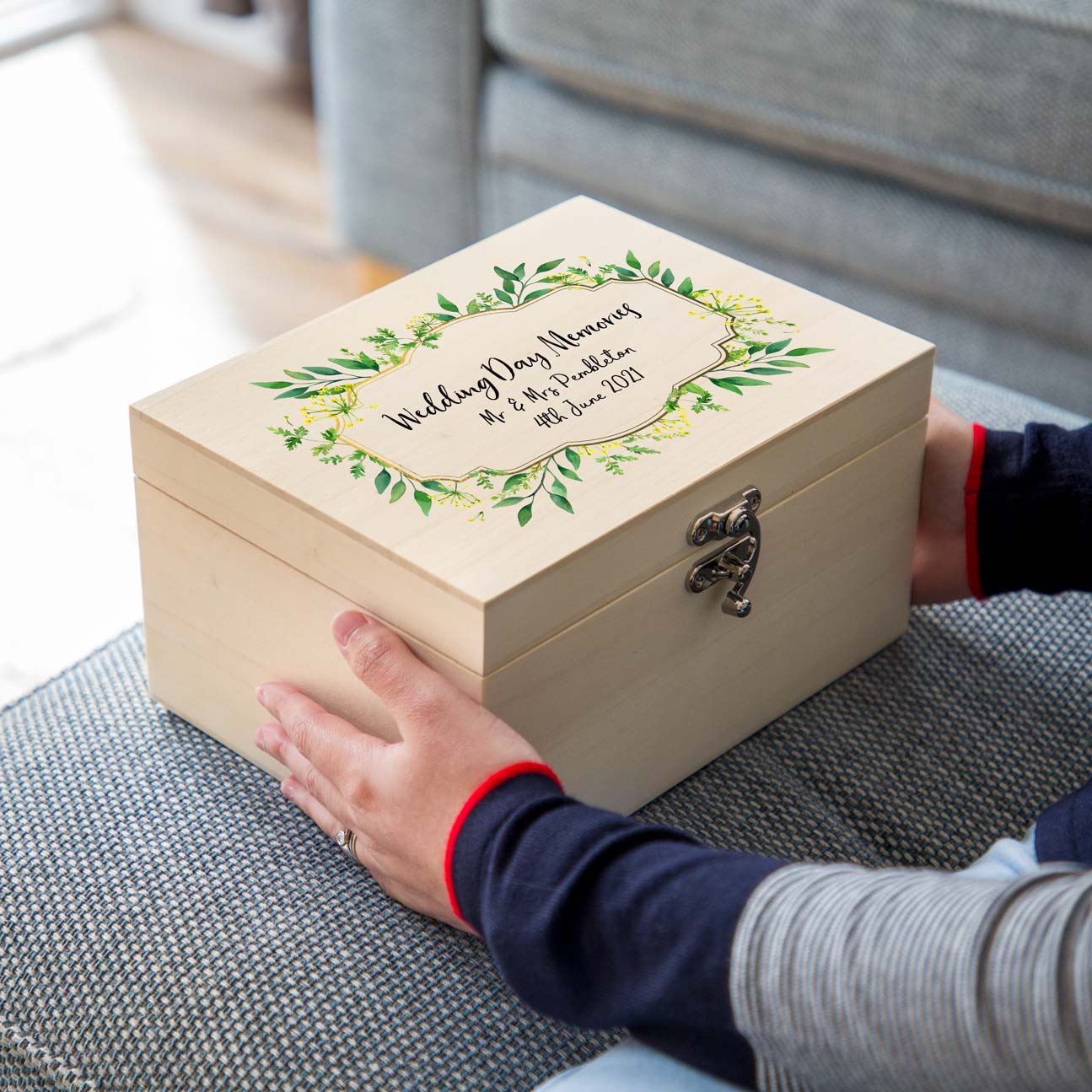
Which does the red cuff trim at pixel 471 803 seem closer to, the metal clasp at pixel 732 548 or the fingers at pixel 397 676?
the fingers at pixel 397 676

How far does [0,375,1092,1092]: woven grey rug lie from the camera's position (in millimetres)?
641

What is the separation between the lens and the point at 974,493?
853 mm

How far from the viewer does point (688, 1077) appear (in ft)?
1.93

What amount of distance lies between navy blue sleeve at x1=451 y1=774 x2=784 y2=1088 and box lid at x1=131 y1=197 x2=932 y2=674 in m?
0.08

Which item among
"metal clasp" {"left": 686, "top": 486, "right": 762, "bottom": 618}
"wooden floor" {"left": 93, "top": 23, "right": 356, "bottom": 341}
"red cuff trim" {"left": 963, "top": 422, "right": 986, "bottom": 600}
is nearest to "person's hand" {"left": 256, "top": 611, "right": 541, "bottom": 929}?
"metal clasp" {"left": 686, "top": 486, "right": 762, "bottom": 618}

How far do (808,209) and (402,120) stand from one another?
1.71 ft

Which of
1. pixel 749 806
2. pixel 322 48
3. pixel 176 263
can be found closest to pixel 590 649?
pixel 749 806

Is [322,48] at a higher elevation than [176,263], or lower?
higher

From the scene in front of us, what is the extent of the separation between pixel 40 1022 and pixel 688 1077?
29 cm

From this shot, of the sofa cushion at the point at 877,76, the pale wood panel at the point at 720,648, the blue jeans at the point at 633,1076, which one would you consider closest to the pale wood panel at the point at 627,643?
the pale wood panel at the point at 720,648

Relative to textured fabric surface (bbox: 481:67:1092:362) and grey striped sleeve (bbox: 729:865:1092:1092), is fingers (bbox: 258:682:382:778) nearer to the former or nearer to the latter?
grey striped sleeve (bbox: 729:865:1092:1092)

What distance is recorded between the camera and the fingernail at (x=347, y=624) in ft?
2.18

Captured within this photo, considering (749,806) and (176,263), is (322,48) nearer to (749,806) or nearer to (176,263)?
(176,263)

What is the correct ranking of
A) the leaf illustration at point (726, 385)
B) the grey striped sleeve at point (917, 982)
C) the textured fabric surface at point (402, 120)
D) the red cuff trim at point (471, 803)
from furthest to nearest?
the textured fabric surface at point (402, 120) → the leaf illustration at point (726, 385) → the red cuff trim at point (471, 803) → the grey striped sleeve at point (917, 982)
